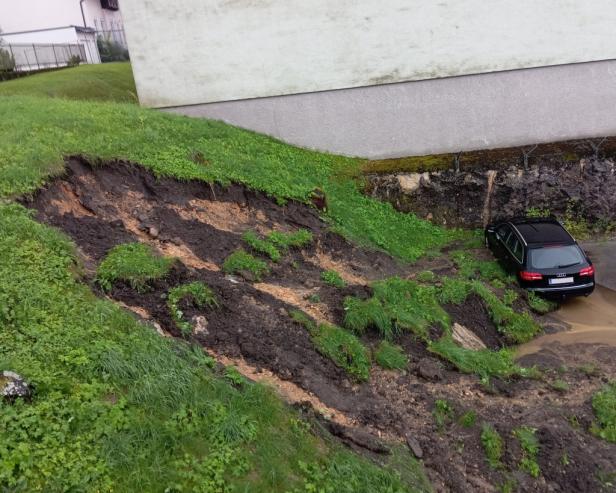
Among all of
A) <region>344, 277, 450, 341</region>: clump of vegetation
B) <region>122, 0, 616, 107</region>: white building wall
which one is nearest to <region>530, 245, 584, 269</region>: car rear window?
<region>344, 277, 450, 341</region>: clump of vegetation

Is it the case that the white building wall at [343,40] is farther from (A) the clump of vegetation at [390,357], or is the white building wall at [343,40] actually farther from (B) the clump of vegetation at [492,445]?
(B) the clump of vegetation at [492,445]

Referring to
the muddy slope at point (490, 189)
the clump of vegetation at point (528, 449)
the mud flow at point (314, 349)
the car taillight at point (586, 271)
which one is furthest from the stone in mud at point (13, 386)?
the muddy slope at point (490, 189)

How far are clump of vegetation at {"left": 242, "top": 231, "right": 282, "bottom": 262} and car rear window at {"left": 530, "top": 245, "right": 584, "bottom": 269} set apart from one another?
5874 mm

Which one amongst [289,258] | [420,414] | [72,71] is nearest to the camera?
[420,414]

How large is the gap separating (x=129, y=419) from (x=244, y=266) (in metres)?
4.66

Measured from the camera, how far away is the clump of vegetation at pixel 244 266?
8961mm

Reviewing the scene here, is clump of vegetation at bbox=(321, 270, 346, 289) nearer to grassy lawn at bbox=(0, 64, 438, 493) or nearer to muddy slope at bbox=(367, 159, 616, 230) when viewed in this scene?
grassy lawn at bbox=(0, 64, 438, 493)

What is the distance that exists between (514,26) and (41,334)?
16.8 m

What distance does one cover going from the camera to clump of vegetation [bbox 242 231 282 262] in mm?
10164

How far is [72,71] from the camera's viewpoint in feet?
78.8

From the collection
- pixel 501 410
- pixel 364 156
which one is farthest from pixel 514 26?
pixel 501 410

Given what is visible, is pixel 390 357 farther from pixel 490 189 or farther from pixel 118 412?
pixel 490 189

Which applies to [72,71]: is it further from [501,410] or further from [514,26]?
[501,410]

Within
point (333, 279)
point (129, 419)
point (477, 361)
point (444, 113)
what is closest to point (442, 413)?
point (477, 361)
